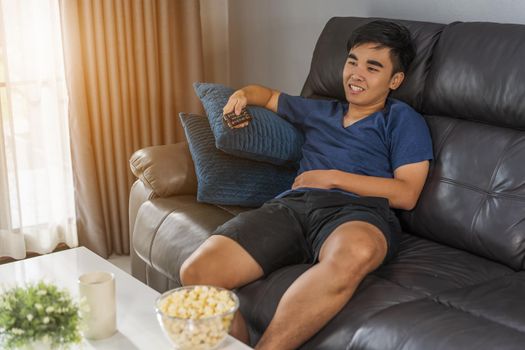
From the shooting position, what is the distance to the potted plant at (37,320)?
1.29 metres

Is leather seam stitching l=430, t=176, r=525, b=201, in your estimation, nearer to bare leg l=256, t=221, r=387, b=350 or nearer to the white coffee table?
bare leg l=256, t=221, r=387, b=350

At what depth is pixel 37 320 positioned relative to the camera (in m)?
1.29

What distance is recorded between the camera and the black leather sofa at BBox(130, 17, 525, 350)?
1.64m

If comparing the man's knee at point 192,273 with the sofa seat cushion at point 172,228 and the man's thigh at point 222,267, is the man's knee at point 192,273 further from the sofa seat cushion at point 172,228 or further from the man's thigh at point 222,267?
the sofa seat cushion at point 172,228

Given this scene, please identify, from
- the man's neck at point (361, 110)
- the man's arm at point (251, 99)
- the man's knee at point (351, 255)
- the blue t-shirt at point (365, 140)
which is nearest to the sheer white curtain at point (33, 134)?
the man's arm at point (251, 99)

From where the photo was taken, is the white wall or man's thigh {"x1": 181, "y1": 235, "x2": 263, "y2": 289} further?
the white wall

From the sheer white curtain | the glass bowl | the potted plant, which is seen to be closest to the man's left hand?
the glass bowl

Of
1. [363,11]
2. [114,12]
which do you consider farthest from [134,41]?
[363,11]

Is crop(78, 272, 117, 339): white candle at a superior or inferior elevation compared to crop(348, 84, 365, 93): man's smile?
inferior

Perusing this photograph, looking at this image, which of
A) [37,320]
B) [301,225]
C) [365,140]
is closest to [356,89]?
[365,140]

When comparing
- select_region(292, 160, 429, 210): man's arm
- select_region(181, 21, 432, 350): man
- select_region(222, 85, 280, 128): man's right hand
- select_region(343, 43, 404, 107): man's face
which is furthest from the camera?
select_region(222, 85, 280, 128): man's right hand

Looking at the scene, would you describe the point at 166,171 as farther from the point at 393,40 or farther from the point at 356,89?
the point at 393,40

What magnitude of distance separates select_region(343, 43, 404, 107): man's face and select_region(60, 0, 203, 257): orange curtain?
1280 mm

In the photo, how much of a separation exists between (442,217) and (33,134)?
183cm
